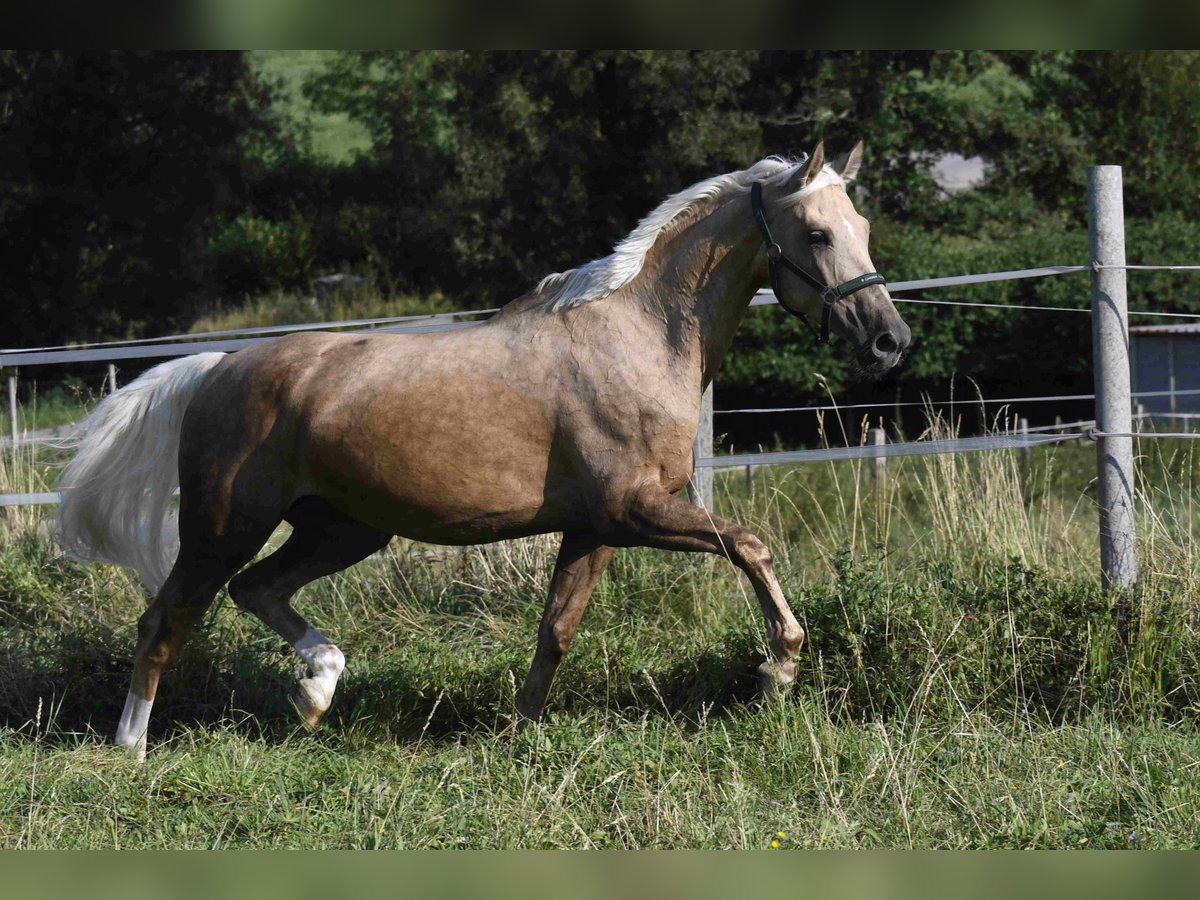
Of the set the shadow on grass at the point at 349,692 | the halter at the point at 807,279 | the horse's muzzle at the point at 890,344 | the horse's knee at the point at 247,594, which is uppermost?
the halter at the point at 807,279

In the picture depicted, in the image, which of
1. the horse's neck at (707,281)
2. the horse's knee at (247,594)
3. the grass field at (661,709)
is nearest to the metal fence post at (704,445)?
the grass field at (661,709)

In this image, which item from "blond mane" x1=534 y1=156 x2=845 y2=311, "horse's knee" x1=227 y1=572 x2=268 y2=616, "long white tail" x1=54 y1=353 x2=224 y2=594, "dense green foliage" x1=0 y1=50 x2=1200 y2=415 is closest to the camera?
"blond mane" x1=534 y1=156 x2=845 y2=311

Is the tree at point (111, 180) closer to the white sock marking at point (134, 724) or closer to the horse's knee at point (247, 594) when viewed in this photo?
the horse's knee at point (247, 594)

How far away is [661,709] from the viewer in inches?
208

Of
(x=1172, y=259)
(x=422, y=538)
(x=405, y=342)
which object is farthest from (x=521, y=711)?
(x=1172, y=259)

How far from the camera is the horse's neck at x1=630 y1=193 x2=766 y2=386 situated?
15.9 ft

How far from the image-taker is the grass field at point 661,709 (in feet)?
13.5

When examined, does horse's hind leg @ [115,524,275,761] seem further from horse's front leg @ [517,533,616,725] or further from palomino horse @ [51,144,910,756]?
horse's front leg @ [517,533,616,725]

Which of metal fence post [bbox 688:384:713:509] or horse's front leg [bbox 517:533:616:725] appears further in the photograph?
metal fence post [bbox 688:384:713:509]

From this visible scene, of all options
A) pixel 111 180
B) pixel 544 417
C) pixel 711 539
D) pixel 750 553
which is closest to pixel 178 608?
pixel 544 417

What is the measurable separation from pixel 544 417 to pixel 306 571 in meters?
1.20

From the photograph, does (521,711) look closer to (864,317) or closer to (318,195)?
(864,317)

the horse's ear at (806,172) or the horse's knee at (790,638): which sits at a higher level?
the horse's ear at (806,172)

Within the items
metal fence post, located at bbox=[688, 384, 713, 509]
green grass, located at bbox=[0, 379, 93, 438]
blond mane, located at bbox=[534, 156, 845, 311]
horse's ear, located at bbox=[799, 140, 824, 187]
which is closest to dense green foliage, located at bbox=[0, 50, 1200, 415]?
green grass, located at bbox=[0, 379, 93, 438]
